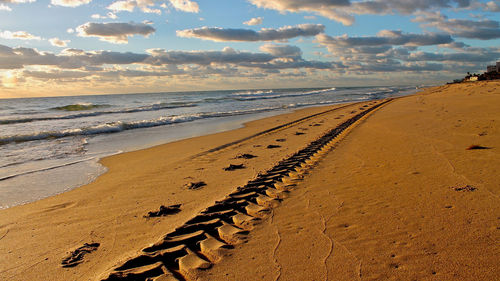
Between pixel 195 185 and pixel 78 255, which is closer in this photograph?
pixel 78 255

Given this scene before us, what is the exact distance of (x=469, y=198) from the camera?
3.61 metres

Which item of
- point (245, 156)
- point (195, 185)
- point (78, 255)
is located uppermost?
point (245, 156)

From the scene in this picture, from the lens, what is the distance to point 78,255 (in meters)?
3.05

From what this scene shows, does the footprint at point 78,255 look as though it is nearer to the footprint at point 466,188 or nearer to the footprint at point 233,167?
the footprint at point 233,167

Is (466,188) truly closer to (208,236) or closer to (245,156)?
(208,236)

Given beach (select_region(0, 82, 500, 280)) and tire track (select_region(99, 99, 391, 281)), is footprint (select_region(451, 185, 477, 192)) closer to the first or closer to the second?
beach (select_region(0, 82, 500, 280))

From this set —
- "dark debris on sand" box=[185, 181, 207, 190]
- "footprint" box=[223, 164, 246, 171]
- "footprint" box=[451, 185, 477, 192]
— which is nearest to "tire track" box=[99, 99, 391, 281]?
"dark debris on sand" box=[185, 181, 207, 190]

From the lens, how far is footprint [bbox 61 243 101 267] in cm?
292

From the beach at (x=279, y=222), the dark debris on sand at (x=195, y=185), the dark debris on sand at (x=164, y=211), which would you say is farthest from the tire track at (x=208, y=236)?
the dark debris on sand at (x=195, y=185)

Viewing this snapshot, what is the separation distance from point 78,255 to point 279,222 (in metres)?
2.20

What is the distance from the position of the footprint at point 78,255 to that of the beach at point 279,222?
0.01m

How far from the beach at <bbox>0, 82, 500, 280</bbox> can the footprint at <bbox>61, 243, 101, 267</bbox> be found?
0.01 metres

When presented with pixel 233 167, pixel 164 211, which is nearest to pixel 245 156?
pixel 233 167

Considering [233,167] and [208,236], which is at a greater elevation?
[233,167]
